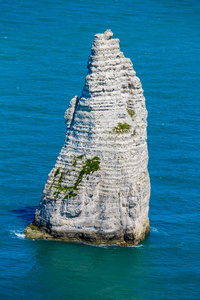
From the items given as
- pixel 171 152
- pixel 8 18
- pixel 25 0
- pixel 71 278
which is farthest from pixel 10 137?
pixel 25 0

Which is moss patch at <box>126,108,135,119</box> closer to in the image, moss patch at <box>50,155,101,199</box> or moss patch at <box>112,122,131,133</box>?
moss patch at <box>112,122,131,133</box>

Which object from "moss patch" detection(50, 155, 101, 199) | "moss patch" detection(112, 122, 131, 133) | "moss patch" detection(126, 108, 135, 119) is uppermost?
"moss patch" detection(126, 108, 135, 119)

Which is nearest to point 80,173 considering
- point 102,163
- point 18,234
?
point 102,163

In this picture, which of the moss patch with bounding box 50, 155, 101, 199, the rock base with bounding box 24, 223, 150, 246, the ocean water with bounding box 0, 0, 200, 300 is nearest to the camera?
the ocean water with bounding box 0, 0, 200, 300

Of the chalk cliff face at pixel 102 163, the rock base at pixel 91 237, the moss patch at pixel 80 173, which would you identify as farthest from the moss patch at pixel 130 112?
the rock base at pixel 91 237

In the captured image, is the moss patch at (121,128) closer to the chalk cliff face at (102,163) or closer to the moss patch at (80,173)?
the chalk cliff face at (102,163)

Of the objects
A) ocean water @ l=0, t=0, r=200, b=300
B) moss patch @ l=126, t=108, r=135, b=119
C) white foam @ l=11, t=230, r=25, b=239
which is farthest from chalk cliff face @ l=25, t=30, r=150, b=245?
ocean water @ l=0, t=0, r=200, b=300

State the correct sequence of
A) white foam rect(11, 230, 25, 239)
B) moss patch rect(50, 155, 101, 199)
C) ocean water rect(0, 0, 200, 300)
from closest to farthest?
ocean water rect(0, 0, 200, 300)
moss patch rect(50, 155, 101, 199)
white foam rect(11, 230, 25, 239)

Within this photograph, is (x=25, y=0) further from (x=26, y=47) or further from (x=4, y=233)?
(x=4, y=233)

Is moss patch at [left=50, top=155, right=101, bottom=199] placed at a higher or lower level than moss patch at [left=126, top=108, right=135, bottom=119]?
lower
